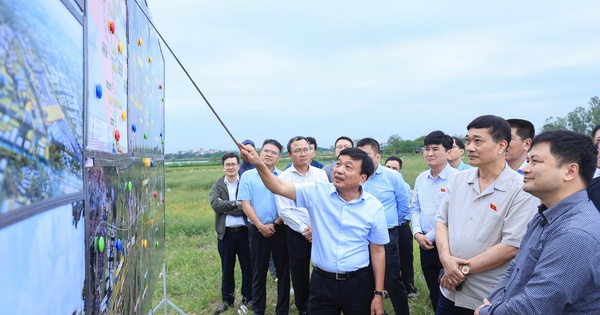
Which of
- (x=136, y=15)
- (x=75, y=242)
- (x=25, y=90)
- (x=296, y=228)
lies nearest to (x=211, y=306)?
(x=296, y=228)

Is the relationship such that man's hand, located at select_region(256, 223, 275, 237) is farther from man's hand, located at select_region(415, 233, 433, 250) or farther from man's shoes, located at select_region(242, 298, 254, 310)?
man's hand, located at select_region(415, 233, 433, 250)

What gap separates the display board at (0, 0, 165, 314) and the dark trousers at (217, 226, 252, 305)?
286cm

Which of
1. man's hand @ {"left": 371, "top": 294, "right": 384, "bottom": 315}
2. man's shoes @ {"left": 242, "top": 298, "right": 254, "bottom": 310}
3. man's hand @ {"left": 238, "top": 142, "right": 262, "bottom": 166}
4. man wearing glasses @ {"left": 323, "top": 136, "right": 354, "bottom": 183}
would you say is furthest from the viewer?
man wearing glasses @ {"left": 323, "top": 136, "right": 354, "bottom": 183}

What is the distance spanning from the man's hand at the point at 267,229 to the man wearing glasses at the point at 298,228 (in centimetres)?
15

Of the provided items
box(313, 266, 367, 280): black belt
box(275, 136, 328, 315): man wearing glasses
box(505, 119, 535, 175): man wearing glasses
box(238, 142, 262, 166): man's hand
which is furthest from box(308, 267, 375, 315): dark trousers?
box(505, 119, 535, 175): man wearing glasses

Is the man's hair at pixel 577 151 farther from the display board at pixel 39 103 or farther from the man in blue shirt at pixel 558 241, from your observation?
the display board at pixel 39 103

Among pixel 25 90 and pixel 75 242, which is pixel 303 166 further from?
pixel 25 90

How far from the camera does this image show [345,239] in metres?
3.02

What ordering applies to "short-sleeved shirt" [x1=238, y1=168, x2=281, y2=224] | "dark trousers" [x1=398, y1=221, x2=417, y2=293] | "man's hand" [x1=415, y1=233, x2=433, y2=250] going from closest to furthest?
"man's hand" [x1=415, y1=233, x2=433, y2=250], "short-sleeved shirt" [x1=238, y1=168, x2=281, y2=224], "dark trousers" [x1=398, y1=221, x2=417, y2=293]

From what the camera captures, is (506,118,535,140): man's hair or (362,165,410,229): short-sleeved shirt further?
(362,165,410,229): short-sleeved shirt

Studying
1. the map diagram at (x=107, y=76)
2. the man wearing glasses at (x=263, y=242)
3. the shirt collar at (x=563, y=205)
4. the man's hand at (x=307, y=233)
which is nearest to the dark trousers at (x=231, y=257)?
the man wearing glasses at (x=263, y=242)

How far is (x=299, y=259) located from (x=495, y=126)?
230 centimetres

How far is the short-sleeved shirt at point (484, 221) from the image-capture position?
98.0 inches

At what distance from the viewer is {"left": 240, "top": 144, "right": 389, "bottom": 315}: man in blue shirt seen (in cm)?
299
